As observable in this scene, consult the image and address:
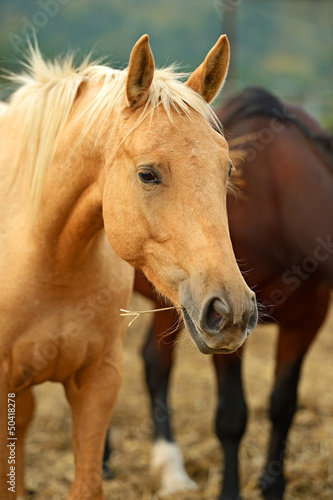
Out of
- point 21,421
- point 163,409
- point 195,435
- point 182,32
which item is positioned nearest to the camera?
point 21,421

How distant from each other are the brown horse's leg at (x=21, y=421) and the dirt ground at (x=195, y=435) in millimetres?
462

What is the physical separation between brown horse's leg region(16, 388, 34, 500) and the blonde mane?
133cm

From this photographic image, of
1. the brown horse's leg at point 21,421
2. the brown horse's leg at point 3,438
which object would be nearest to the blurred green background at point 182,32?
the brown horse's leg at point 21,421

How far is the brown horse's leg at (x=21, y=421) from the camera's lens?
318cm

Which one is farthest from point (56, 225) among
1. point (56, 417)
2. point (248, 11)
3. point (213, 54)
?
point (248, 11)

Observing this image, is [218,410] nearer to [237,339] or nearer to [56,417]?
[56,417]

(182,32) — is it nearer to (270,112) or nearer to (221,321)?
(270,112)

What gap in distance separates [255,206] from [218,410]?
4.24 feet

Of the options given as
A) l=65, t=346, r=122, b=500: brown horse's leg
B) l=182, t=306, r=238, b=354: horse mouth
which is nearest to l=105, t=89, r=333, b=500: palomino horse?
l=65, t=346, r=122, b=500: brown horse's leg

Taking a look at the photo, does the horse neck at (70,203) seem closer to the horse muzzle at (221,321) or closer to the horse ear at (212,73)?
the horse ear at (212,73)

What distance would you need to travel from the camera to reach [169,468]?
3.99 m

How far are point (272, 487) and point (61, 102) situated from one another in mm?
2753

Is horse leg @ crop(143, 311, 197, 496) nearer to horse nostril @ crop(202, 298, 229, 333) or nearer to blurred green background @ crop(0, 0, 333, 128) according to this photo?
horse nostril @ crop(202, 298, 229, 333)

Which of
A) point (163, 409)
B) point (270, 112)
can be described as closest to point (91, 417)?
point (163, 409)
